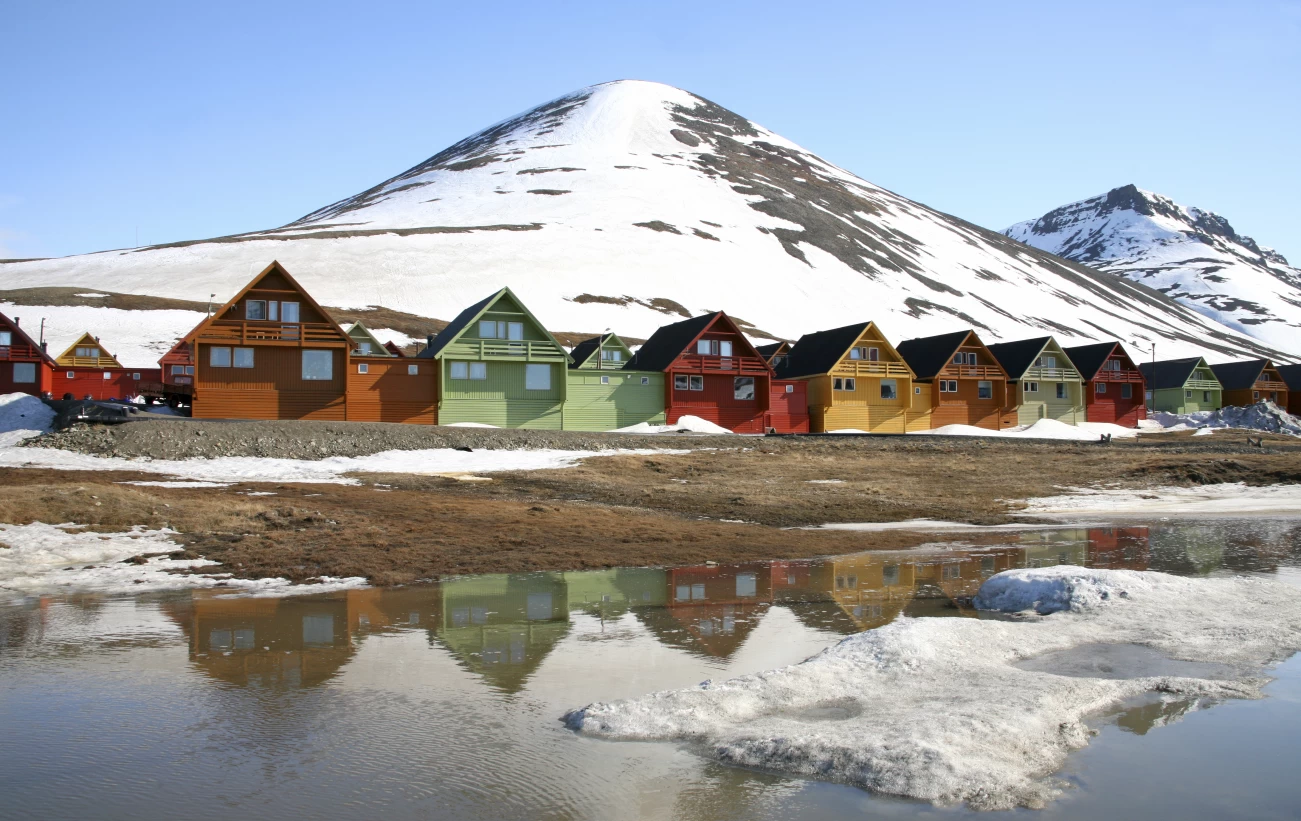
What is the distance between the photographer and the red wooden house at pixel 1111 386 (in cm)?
7494

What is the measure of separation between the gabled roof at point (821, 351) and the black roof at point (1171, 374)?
3854cm

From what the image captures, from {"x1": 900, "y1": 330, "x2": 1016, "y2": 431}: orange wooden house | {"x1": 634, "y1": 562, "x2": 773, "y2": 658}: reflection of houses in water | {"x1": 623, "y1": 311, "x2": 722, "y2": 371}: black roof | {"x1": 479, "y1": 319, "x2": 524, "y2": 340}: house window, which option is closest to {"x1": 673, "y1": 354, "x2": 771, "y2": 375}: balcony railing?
{"x1": 623, "y1": 311, "x2": 722, "y2": 371}: black roof

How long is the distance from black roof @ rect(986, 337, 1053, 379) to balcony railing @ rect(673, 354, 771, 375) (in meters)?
22.8

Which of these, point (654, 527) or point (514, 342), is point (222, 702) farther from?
point (514, 342)

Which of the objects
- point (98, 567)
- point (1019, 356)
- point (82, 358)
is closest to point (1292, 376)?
point (1019, 356)

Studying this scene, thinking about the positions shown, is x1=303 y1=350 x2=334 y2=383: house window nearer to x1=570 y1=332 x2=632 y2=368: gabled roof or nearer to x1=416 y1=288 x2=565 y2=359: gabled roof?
x1=416 y1=288 x2=565 y2=359: gabled roof

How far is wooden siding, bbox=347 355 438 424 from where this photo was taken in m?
49.6

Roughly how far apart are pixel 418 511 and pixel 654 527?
19.6 feet

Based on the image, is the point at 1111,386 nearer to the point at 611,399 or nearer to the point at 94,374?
the point at 611,399

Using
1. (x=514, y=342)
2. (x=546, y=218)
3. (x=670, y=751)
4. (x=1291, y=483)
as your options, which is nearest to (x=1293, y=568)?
(x=670, y=751)

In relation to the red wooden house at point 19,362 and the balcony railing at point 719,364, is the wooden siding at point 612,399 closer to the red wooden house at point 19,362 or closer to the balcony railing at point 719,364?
the balcony railing at point 719,364

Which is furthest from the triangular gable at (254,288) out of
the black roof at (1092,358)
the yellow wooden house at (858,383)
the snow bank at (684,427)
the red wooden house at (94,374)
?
the black roof at (1092,358)

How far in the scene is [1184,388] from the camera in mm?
86688

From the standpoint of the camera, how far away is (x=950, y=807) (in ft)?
23.2
